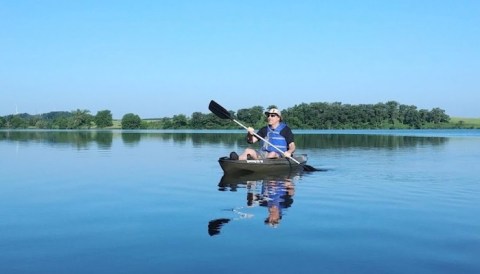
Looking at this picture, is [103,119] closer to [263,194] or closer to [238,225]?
[263,194]

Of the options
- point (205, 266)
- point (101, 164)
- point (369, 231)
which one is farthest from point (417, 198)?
point (101, 164)

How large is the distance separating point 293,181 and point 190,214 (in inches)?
260

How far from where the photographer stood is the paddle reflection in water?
8.79m

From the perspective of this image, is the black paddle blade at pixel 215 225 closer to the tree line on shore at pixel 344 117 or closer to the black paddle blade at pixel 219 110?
the black paddle blade at pixel 219 110

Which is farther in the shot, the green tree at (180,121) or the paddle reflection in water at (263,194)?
the green tree at (180,121)

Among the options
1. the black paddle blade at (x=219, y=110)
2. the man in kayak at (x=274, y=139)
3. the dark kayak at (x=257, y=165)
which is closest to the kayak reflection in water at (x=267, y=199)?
the dark kayak at (x=257, y=165)

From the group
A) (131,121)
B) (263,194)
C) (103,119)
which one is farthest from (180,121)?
(263,194)

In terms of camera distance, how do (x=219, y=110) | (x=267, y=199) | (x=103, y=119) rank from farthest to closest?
(x=103, y=119) < (x=219, y=110) < (x=267, y=199)

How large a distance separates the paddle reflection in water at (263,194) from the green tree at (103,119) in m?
160

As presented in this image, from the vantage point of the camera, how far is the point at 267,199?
11453mm

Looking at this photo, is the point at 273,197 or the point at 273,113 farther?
the point at 273,113

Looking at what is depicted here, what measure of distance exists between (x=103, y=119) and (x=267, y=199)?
167m

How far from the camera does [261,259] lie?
6.22 meters

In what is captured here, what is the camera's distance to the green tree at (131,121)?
16406 cm
